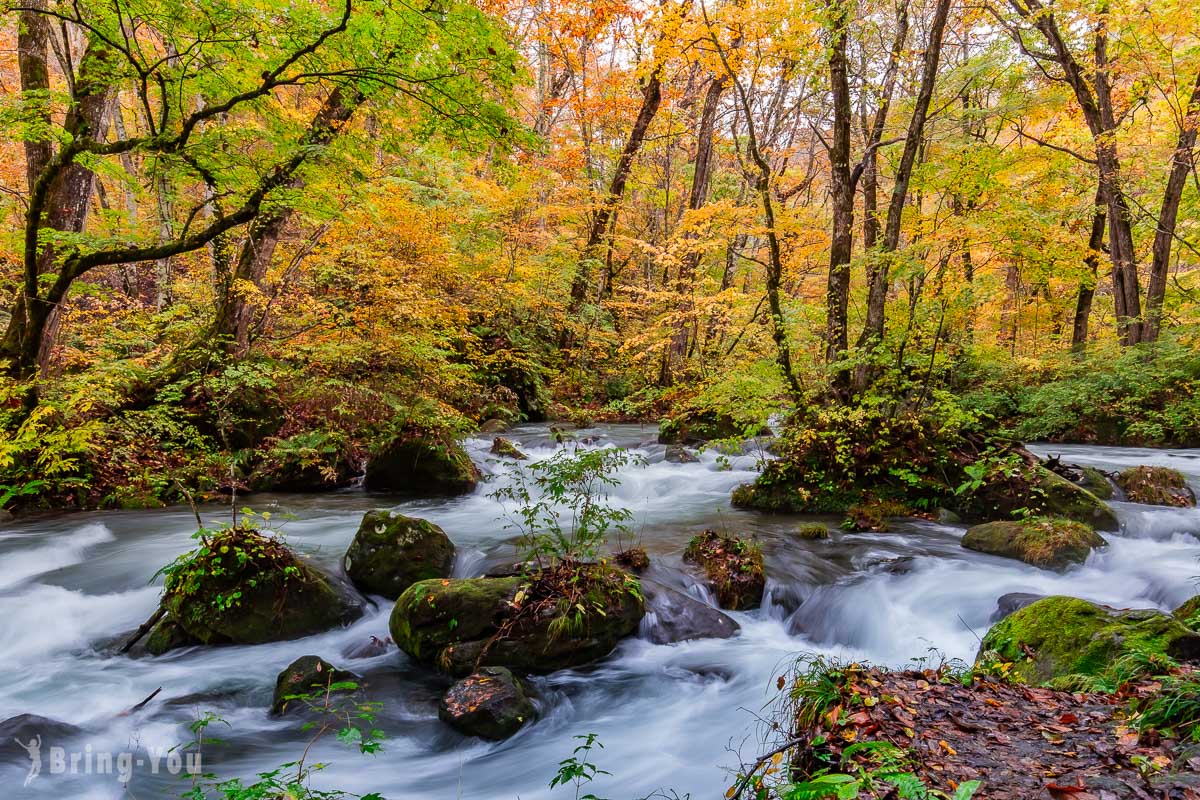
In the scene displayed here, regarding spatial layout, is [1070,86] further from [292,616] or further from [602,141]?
[292,616]

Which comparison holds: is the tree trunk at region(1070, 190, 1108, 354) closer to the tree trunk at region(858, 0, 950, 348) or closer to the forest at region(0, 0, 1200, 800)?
the forest at region(0, 0, 1200, 800)

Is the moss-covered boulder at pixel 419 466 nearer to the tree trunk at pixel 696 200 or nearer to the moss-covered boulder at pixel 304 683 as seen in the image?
the moss-covered boulder at pixel 304 683

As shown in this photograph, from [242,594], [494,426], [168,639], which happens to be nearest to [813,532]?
[242,594]

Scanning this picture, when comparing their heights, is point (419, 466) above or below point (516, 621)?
above

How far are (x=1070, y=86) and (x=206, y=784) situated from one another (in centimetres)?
Result: 1867

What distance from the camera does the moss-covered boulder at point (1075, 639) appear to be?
3.42 metres

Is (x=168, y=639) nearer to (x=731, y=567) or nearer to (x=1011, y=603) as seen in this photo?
(x=731, y=567)

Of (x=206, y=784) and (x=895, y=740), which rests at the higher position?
(x=895, y=740)

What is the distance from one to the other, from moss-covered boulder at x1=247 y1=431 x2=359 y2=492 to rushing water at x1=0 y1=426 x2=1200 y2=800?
1.47 metres

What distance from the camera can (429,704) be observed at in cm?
466

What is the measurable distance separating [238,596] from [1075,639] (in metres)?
6.19

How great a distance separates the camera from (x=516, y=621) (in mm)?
4879

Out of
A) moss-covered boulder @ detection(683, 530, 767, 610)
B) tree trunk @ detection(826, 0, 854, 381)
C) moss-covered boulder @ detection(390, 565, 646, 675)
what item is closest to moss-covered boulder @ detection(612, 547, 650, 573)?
moss-covered boulder @ detection(683, 530, 767, 610)

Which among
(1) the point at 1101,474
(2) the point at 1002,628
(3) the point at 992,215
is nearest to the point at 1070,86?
(3) the point at 992,215
